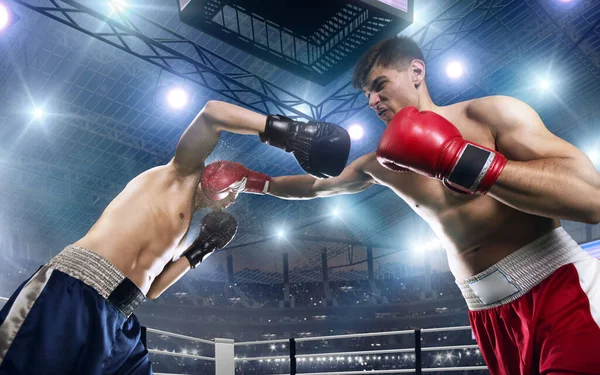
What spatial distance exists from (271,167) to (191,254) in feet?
17.8

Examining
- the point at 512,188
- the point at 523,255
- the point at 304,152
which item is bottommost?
the point at 523,255

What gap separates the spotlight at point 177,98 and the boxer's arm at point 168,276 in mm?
3868

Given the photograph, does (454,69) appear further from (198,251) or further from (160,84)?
(198,251)

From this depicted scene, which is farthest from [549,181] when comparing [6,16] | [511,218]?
[6,16]

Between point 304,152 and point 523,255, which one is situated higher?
point 304,152

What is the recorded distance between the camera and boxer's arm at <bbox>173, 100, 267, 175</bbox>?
1.60 m

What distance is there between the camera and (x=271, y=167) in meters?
7.50

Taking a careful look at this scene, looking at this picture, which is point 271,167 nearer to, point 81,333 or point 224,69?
point 224,69

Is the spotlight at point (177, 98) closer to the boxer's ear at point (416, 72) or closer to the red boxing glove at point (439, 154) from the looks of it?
the boxer's ear at point (416, 72)

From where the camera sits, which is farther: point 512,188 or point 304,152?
point 304,152

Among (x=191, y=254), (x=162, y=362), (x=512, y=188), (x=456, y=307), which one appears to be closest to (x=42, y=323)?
(x=191, y=254)

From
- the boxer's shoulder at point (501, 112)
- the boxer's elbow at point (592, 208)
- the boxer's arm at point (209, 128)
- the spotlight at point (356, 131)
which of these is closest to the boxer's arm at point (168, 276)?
the boxer's arm at point (209, 128)

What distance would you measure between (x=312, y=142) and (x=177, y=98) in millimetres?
4370

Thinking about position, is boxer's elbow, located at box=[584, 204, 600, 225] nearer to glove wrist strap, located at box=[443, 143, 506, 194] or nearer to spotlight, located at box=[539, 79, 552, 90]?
glove wrist strap, located at box=[443, 143, 506, 194]
